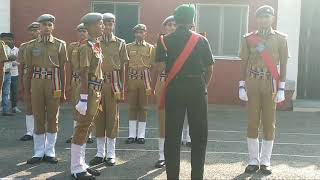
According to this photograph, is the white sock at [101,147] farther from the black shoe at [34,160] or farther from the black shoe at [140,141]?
the black shoe at [140,141]

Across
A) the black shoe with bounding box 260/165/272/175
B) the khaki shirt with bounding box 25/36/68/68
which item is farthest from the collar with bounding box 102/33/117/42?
the black shoe with bounding box 260/165/272/175

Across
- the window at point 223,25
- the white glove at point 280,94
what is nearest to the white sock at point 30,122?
the white glove at point 280,94

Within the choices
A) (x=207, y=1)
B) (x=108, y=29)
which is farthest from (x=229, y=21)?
(x=108, y=29)

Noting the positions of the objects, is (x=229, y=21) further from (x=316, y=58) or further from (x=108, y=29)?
(x=108, y=29)

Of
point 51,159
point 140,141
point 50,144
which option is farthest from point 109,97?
point 140,141

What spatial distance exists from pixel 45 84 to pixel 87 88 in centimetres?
152

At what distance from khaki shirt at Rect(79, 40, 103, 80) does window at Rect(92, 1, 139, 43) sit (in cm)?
866

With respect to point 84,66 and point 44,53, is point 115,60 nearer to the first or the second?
point 44,53

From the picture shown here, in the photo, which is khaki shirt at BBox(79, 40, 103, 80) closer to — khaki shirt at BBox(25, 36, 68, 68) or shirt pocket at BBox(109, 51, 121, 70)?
shirt pocket at BBox(109, 51, 121, 70)

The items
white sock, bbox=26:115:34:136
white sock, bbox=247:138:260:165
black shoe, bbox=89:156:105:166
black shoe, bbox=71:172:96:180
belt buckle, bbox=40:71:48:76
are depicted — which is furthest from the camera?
white sock, bbox=26:115:34:136

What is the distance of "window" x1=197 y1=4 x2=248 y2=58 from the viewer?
50.3ft

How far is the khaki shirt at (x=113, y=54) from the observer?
26.2 feet

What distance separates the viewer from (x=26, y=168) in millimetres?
7488

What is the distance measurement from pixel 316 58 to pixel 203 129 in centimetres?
1093
